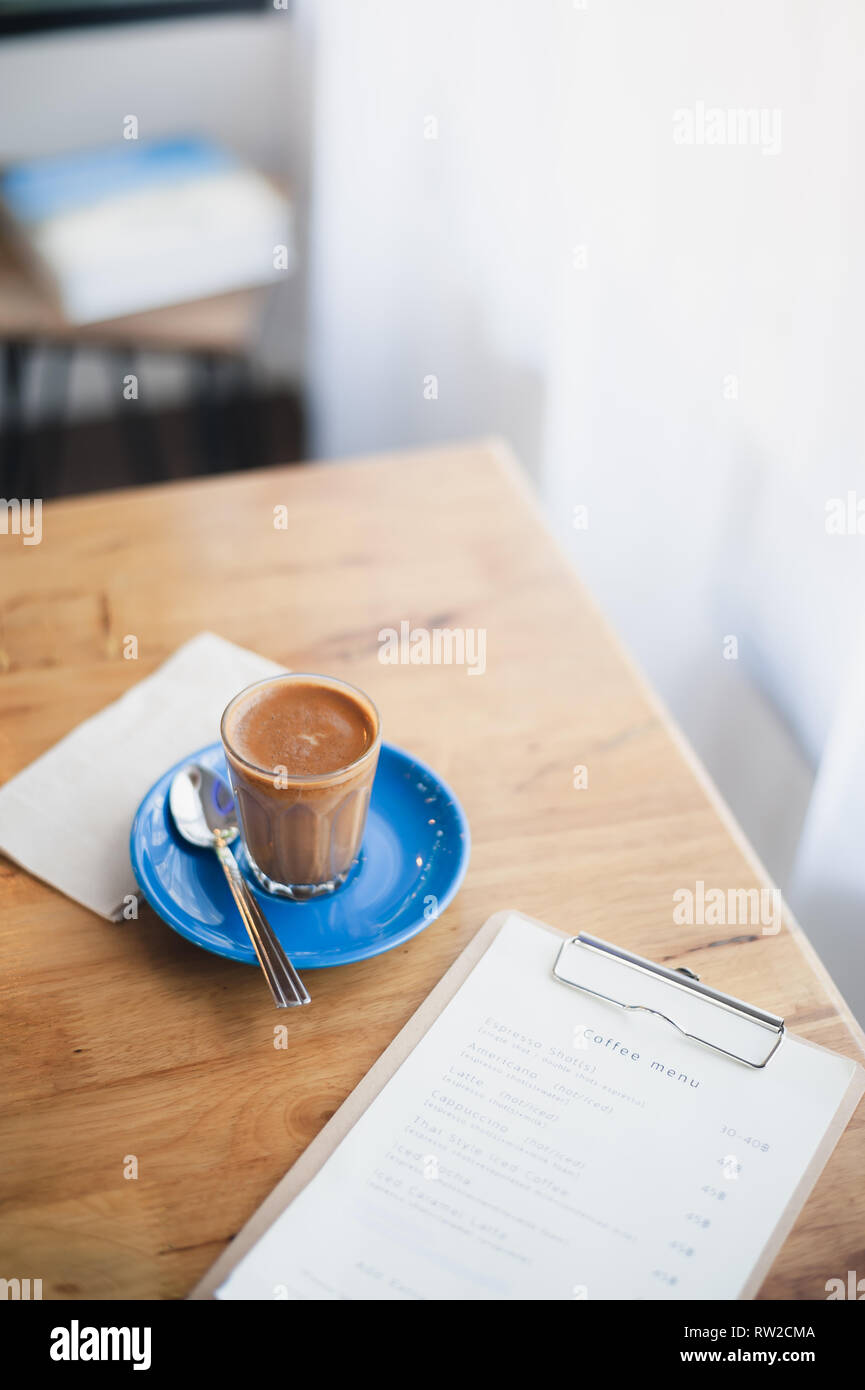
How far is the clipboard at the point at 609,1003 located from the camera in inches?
24.5

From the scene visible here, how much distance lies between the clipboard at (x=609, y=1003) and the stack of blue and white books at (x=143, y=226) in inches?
53.6

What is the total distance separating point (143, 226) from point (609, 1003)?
4.96 ft

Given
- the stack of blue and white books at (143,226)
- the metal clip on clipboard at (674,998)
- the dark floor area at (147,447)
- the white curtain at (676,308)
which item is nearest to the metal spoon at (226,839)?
the metal clip on clipboard at (674,998)

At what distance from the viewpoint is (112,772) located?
0.88 metres

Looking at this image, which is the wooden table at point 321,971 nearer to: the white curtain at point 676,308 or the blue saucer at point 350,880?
the blue saucer at point 350,880

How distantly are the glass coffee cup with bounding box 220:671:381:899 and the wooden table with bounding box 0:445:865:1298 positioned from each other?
0.07 metres

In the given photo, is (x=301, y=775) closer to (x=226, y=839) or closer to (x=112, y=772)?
(x=226, y=839)

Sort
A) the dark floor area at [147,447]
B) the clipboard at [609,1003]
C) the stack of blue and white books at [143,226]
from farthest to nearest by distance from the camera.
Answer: the dark floor area at [147,447] → the stack of blue and white books at [143,226] → the clipboard at [609,1003]

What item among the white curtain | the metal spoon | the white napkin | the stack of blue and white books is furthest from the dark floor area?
the metal spoon

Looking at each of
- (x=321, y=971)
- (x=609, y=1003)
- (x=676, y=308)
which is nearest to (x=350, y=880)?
(x=321, y=971)

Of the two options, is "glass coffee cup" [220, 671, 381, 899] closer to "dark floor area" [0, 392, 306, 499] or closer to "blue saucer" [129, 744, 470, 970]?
"blue saucer" [129, 744, 470, 970]

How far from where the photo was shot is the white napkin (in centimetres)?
81
